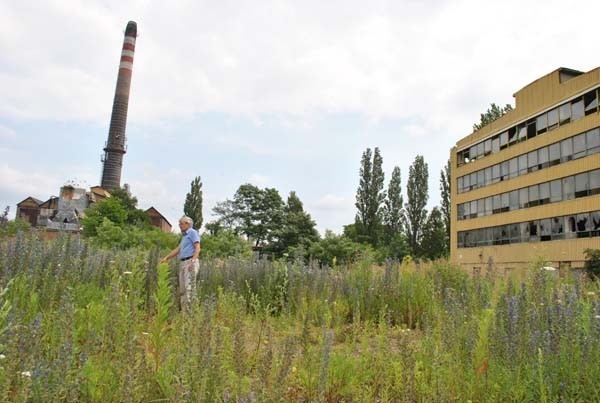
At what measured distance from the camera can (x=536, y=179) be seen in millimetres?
34031

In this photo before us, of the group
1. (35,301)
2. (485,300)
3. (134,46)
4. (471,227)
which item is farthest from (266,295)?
(134,46)

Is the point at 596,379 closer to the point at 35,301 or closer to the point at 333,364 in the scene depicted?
the point at 333,364

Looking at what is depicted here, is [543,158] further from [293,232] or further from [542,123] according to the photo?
[293,232]

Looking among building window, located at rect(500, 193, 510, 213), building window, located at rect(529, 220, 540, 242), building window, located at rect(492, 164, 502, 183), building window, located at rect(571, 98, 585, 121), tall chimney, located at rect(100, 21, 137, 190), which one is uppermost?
tall chimney, located at rect(100, 21, 137, 190)

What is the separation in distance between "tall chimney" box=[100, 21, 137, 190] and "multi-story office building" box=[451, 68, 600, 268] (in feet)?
146

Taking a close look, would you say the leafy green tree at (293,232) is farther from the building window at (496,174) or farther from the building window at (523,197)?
the building window at (523,197)

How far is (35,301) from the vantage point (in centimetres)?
405

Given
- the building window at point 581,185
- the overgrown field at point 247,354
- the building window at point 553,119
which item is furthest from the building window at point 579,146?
the overgrown field at point 247,354

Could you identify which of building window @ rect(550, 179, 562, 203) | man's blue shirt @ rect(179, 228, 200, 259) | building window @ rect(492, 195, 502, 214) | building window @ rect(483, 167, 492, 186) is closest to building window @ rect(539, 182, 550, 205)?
building window @ rect(550, 179, 562, 203)

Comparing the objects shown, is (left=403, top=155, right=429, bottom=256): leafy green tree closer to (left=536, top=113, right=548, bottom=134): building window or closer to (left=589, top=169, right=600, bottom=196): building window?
(left=536, top=113, right=548, bottom=134): building window

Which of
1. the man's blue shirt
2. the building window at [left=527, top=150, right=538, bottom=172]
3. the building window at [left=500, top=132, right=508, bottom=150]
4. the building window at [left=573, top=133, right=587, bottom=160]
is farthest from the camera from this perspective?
the building window at [left=500, top=132, right=508, bottom=150]

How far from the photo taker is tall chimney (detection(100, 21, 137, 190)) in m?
60.5

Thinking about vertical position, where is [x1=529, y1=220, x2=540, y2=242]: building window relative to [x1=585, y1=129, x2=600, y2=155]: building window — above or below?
below

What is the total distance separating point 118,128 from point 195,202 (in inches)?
577
